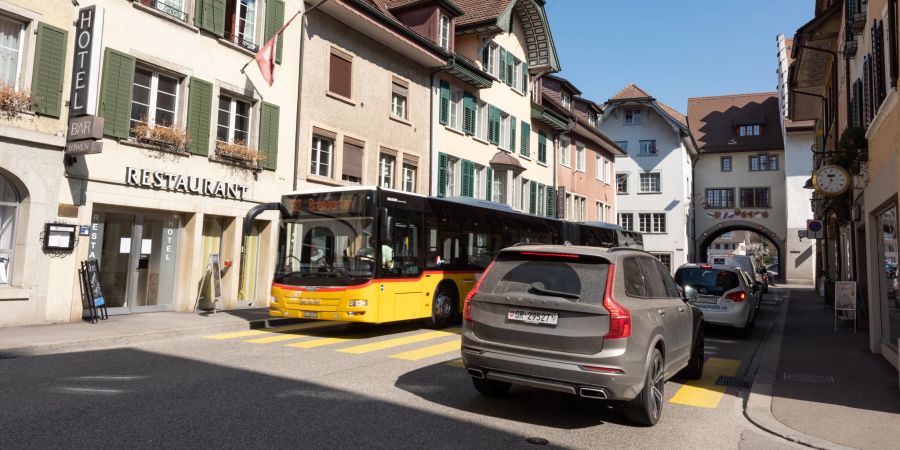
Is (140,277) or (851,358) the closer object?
(851,358)

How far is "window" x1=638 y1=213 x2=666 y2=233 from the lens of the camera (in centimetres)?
4831

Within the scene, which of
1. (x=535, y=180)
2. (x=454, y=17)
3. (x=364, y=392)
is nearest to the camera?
(x=364, y=392)

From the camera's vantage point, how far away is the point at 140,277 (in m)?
14.0

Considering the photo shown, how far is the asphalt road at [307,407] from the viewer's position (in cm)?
490

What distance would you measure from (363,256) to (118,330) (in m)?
4.52

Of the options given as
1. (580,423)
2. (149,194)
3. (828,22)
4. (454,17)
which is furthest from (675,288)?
(454,17)

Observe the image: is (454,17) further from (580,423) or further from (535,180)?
(580,423)

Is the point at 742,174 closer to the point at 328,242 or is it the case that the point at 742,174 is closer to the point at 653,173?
the point at 653,173

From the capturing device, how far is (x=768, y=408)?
6297mm

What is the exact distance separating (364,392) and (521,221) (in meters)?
10.3

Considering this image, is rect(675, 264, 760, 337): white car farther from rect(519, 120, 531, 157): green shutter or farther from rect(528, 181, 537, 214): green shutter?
rect(519, 120, 531, 157): green shutter

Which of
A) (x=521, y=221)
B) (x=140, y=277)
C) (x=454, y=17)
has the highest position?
(x=454, y=17)

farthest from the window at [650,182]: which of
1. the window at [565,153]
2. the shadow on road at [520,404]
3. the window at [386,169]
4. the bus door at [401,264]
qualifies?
the shadow on road at [520,404]

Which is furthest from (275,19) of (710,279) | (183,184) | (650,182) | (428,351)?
(650,182)
